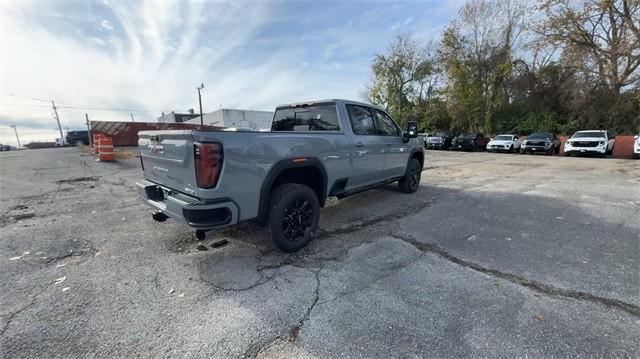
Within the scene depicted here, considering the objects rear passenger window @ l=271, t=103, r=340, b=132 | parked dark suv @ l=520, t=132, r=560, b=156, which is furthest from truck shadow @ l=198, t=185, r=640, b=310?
parked dark suv @ l=520, t=132, r=560, b=156

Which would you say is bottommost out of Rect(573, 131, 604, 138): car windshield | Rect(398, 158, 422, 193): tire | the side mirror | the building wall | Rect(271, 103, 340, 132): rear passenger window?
Rect(398, 158, 422, 193): tire

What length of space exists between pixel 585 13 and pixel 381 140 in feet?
84.6

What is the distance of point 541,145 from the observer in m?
18.3

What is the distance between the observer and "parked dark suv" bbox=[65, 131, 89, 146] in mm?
28122

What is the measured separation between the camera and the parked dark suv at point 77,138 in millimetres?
28122

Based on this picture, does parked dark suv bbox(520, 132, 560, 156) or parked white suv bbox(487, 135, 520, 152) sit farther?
parked white suv bbox(487, 135, 520, 152)

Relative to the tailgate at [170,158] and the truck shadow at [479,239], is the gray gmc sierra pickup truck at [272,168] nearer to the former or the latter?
the tailgate at [170,158]

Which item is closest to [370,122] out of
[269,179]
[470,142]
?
[269,179]

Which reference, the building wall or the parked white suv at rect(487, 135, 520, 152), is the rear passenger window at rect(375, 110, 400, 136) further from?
the building wall

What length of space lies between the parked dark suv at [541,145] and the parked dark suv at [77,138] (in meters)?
38.8

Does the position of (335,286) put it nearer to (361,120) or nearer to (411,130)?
(361,120)

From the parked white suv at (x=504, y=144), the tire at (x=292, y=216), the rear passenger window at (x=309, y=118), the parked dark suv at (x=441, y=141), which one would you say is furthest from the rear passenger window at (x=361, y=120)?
the parked dark suv at (x=441, y=141)

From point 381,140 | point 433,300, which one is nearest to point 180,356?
point 433,300

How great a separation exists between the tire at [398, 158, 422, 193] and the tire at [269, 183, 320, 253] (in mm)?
3325
